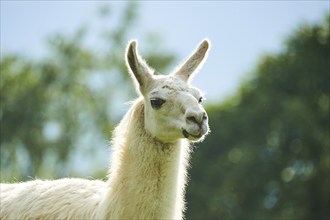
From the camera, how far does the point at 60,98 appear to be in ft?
155

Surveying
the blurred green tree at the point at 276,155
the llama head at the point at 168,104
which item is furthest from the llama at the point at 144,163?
the blurred green tree at the point at 276,155

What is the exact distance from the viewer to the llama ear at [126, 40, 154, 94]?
9758mm

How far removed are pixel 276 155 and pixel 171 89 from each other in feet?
119

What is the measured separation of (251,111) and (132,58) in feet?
128

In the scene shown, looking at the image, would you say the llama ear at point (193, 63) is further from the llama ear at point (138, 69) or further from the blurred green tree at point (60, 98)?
the blurred green tree at point (60, 98)

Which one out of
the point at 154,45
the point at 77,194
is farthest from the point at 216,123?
the point at 77,194

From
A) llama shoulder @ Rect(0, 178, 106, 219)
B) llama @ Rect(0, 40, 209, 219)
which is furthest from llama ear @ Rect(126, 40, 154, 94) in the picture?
llama shoulder @ Rect(0, 178, 106, 219)

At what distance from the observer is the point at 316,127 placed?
146ft

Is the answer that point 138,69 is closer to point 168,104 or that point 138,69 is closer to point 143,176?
point 168,104

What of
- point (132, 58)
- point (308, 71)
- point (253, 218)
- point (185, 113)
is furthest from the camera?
point (308, 71)

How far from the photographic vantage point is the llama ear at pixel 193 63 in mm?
10148

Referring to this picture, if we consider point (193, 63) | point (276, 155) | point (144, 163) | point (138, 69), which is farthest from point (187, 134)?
point (276, 155)

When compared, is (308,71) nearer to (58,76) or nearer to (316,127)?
(316,127)

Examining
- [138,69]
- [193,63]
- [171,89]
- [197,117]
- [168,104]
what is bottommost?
[197,117]
